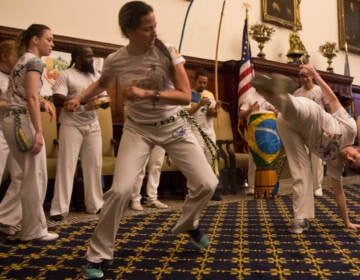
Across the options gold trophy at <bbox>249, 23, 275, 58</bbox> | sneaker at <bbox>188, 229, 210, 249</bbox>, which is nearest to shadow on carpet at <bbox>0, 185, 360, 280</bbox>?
sneaker at <bbox>188, 229, 210, 249</bbox>

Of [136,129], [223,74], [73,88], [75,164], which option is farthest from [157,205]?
[223,74]

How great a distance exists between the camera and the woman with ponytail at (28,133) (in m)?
2.52

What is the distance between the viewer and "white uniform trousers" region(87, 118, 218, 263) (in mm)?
1965

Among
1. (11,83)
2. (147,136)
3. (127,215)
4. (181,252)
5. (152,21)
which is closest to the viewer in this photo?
(152,21)

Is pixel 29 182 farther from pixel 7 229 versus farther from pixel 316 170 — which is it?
pixel 316 170

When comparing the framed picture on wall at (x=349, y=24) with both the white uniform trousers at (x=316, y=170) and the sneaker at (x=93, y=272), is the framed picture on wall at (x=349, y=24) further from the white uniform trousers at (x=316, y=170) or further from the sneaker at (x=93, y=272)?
the sneaker at (x=93, y=272)

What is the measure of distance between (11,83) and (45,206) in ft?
6.14

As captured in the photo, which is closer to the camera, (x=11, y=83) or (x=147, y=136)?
(x=147, y=136)

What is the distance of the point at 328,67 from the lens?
790cm

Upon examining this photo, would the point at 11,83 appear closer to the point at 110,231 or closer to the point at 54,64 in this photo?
the point at 110,231

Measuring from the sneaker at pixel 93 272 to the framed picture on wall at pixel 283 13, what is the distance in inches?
238

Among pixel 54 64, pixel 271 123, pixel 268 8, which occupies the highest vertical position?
pixel 268 8

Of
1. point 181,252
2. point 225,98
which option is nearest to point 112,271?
point 181,252

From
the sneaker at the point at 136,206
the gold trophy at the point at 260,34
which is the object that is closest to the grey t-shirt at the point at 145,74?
the sneaker at the point at 136,206
